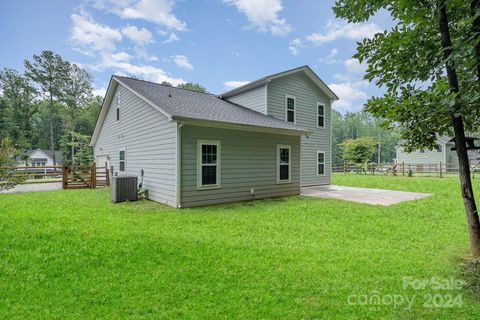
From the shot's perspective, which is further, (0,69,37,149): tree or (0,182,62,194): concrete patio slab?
(0,69,37,149): tree

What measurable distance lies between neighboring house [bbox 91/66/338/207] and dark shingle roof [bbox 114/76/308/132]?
4cm

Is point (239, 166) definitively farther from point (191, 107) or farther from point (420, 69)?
point (420, 69)

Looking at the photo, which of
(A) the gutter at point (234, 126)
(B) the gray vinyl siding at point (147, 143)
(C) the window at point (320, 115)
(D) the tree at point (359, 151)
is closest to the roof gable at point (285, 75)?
(C) the window at point (320, 115)

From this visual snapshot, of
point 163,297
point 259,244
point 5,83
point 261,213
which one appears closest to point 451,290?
point 259,244

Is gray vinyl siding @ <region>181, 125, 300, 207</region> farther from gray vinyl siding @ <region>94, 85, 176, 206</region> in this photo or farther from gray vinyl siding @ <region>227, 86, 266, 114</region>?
gray vinyl siding @ <region>227, 86, 266, 114</region>

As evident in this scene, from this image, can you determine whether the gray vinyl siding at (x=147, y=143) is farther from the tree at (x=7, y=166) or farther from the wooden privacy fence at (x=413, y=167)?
the wooden privacy fence at (x=413, y=167)

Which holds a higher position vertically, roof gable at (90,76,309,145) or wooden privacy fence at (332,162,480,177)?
roof gable at (90,76,309,145)

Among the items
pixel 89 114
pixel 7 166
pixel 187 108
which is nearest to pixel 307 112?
pixel 187 108

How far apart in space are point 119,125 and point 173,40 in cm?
809

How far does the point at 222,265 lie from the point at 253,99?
10.9 metres

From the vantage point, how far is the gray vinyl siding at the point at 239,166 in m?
8.20

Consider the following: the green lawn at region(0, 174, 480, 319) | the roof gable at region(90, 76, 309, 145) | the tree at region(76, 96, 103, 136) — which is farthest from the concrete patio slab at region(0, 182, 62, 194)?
the tree at region(76, 96, 103, 136)

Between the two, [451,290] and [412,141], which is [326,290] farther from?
[412,141]

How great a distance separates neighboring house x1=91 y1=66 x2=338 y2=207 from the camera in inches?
327
